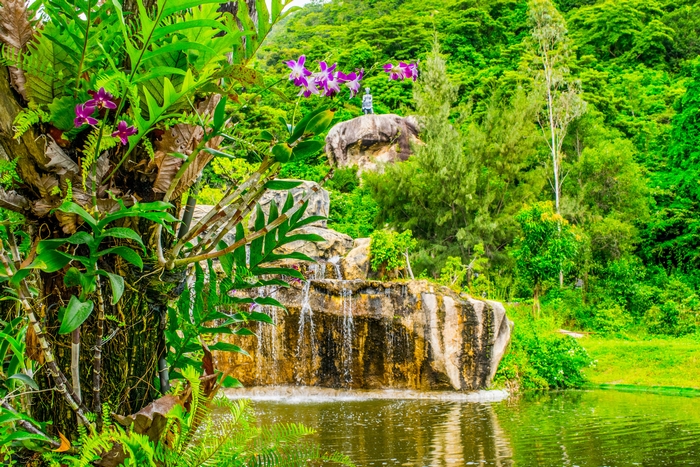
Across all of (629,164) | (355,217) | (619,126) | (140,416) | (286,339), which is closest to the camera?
(140,416)

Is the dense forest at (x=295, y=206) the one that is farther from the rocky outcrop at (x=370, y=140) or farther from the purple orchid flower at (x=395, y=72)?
the rocky outcrop at (x=370, y=140)

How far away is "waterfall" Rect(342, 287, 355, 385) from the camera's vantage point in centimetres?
1216

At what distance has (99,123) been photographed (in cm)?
94

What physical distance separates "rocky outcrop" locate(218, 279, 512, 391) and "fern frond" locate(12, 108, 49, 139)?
10.8 meters

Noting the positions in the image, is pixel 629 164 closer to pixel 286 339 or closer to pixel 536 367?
pixel 536 367

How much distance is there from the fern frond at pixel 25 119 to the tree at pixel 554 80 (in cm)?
2047

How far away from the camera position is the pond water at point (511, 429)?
653 cm

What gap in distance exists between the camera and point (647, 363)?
13.2m

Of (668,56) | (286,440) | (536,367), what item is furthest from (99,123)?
(668,56)

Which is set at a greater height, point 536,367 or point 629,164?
point 629,164

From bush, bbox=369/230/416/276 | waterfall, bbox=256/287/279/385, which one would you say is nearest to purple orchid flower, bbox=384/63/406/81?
waterfall, bbox=256/287/279/385

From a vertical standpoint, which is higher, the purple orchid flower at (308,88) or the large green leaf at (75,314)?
the purple orchid flower at (308,88)

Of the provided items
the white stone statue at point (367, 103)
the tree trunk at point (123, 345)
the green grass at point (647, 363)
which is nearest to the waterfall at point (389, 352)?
the green grass at point (647, 363)

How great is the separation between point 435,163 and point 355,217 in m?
3.86
